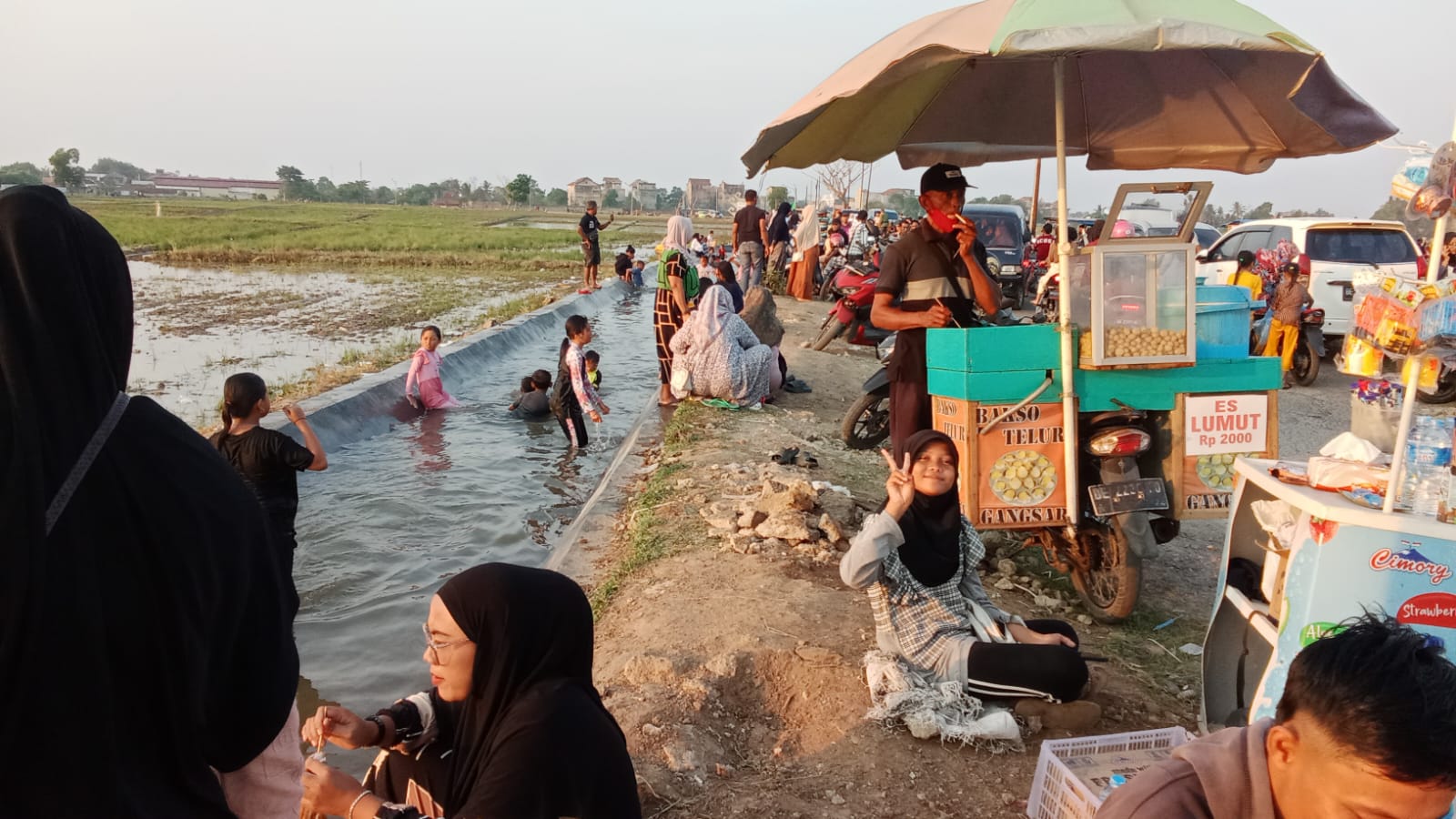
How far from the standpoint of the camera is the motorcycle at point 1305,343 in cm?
985

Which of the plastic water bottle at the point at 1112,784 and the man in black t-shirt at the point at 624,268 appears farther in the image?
the man in black t-shirt at the point at 624,268

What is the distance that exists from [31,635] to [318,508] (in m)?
5.39

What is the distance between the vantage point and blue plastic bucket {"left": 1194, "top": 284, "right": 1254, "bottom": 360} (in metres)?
4.13

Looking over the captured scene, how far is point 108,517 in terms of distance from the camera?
1.39 m

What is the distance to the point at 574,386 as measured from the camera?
25.9 ft

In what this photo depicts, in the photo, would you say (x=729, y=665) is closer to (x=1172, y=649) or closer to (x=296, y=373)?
(x=1172, y=649)

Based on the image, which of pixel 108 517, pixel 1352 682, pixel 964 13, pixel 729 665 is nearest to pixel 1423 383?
pixel 1352 682

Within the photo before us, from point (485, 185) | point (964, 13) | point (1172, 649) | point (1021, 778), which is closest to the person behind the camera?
point (1021, 778)

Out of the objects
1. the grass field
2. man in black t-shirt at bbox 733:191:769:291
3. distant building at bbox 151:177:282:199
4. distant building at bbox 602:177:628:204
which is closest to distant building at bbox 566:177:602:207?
distant building at bbox 602:177:628:204

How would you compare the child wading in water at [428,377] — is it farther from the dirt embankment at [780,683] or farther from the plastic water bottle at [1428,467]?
the plastic water bottle at [1428,467]

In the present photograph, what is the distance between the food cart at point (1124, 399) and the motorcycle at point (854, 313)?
21.7ft

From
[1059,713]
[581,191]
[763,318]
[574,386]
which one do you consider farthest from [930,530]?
[581,191]

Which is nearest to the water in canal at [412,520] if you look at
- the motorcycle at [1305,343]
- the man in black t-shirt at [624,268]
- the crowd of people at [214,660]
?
the crowd of people at [214,660]

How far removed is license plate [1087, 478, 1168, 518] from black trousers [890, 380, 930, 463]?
882mm
